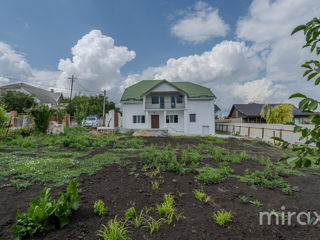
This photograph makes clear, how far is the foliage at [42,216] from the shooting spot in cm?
198

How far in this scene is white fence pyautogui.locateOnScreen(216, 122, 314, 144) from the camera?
1014cm

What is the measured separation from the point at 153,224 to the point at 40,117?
13.2m

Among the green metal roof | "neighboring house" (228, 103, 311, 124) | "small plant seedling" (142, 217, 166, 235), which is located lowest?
"small plant seedling" (142, 217, 166, 235)

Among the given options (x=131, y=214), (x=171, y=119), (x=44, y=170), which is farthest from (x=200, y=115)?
(x=131, y=214)

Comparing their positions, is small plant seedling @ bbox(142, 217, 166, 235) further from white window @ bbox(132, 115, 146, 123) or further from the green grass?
white window @ bbox(132, 115, 146, 123)

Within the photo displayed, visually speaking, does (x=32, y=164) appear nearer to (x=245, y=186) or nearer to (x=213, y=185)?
(x=213, y=185)

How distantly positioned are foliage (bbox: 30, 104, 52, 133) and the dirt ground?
35.0ft

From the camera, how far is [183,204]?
274cm

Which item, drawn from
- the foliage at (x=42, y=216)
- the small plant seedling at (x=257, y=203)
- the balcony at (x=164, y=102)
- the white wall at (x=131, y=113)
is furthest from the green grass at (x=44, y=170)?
the balcony at (x=164, y=102)

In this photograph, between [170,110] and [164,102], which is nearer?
[170,110]

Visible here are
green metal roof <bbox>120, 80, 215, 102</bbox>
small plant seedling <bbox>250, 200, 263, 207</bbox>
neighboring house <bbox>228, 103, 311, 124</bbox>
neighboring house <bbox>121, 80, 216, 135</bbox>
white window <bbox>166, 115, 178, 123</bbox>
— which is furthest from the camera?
neighboring house <bbox>228, 103, 311, 124</bbox>

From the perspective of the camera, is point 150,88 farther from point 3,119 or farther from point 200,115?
point 3,119

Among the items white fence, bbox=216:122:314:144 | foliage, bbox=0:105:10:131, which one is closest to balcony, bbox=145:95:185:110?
white fence, bbox=216:122:314:144

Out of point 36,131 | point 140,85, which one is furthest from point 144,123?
point 36,131
